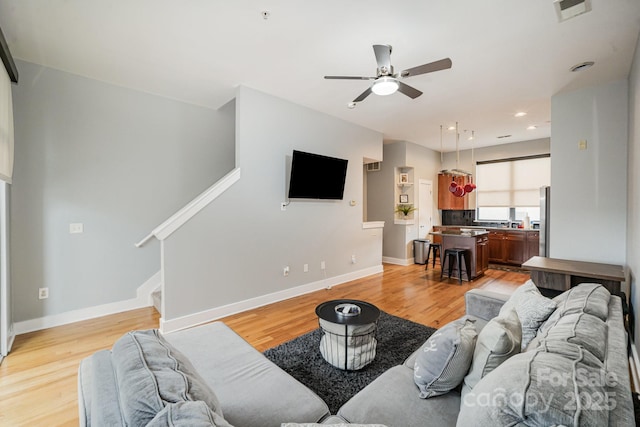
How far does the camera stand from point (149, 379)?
0.87 meters

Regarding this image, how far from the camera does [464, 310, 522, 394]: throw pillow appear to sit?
1198 mm

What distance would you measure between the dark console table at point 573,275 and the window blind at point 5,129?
552cm

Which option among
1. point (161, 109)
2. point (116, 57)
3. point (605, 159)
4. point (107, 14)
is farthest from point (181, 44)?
point (605, 159)

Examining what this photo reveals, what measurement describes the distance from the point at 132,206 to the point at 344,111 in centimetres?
353

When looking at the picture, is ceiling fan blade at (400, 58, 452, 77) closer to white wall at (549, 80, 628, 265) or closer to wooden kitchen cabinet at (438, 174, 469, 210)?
white wall at (549, 80, 628, 265)

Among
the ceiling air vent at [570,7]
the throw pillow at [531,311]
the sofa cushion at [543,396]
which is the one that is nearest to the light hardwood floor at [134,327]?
the throw pillow at [531,311]

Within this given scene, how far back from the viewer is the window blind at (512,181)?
666 cm

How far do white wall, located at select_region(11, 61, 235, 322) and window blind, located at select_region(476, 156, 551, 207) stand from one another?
720 cm

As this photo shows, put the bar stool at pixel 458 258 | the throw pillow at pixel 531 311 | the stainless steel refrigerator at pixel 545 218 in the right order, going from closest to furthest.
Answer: the throw pillow at pixel 531 311
the stainless steel refrigerator at pixel 545 218
the bar stool at pixel 458 258

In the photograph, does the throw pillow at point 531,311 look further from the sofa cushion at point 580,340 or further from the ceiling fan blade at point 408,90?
the ceiling fan blade at point 408,90

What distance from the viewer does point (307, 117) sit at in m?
4.45

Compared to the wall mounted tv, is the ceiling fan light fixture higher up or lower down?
higher up

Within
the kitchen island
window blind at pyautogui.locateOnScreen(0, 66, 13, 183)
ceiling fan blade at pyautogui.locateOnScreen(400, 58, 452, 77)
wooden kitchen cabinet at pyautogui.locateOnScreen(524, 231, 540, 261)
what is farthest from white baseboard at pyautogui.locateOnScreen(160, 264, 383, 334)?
wooden kitchen cabinet at pyautogui.locateOnScreen(524, 231, 540, 261)

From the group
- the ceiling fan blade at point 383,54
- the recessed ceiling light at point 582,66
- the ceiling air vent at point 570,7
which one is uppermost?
the recessed ceiling light at point 582,66
